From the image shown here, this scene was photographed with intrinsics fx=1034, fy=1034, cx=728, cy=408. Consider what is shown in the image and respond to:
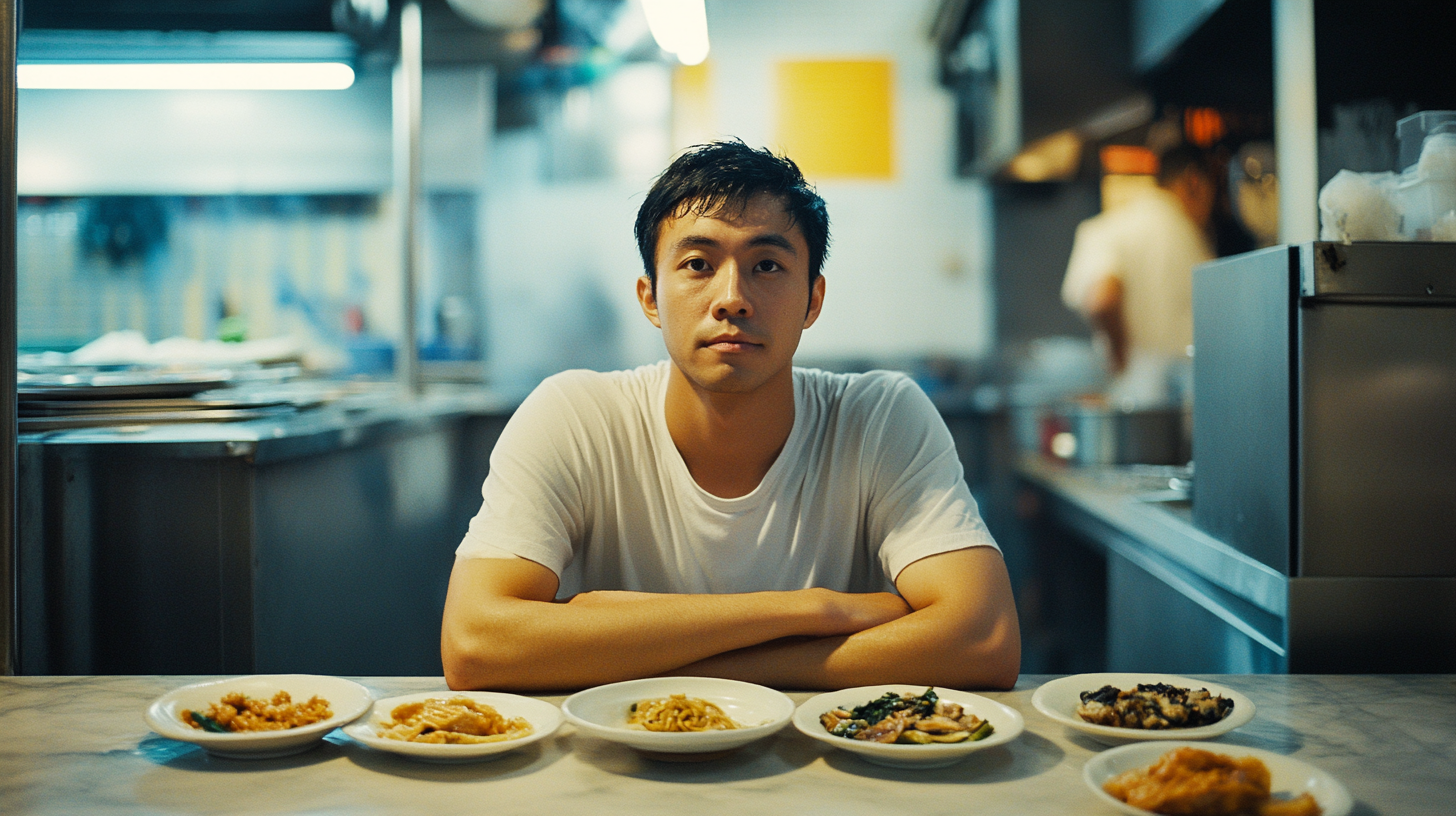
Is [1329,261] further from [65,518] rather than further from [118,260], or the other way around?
[118,260]

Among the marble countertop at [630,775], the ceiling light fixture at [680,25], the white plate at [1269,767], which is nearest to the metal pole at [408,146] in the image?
the ceiling light fixture at [680,25]

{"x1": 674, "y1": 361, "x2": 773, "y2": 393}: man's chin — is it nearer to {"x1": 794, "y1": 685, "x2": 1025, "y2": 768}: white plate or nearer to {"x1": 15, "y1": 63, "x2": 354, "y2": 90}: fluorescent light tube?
{"x1": 794, "y1": 685, "x2": 1025, "y2": 768}: white plate

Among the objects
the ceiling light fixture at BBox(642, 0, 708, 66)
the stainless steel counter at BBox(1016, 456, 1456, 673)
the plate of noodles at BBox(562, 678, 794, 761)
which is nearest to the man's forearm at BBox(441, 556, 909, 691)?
the plate of noodles at BBox(562, 678, 794, 761)

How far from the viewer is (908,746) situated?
944mm

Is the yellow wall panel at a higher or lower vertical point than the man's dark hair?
higher

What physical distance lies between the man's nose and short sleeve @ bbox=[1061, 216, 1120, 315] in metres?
3.16

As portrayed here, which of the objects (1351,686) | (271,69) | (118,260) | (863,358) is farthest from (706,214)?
(118,260)

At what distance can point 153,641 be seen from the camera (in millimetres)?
1811

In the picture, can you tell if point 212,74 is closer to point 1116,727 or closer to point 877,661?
point 877,661

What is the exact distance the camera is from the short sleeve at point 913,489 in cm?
154

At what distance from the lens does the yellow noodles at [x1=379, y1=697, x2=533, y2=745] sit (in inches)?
39.6

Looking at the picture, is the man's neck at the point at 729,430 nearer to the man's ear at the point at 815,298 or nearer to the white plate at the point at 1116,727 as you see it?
the man's ear at the point at 815,298

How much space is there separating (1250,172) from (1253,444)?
8.20ft

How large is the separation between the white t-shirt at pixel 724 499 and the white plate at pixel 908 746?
1.48 feet
